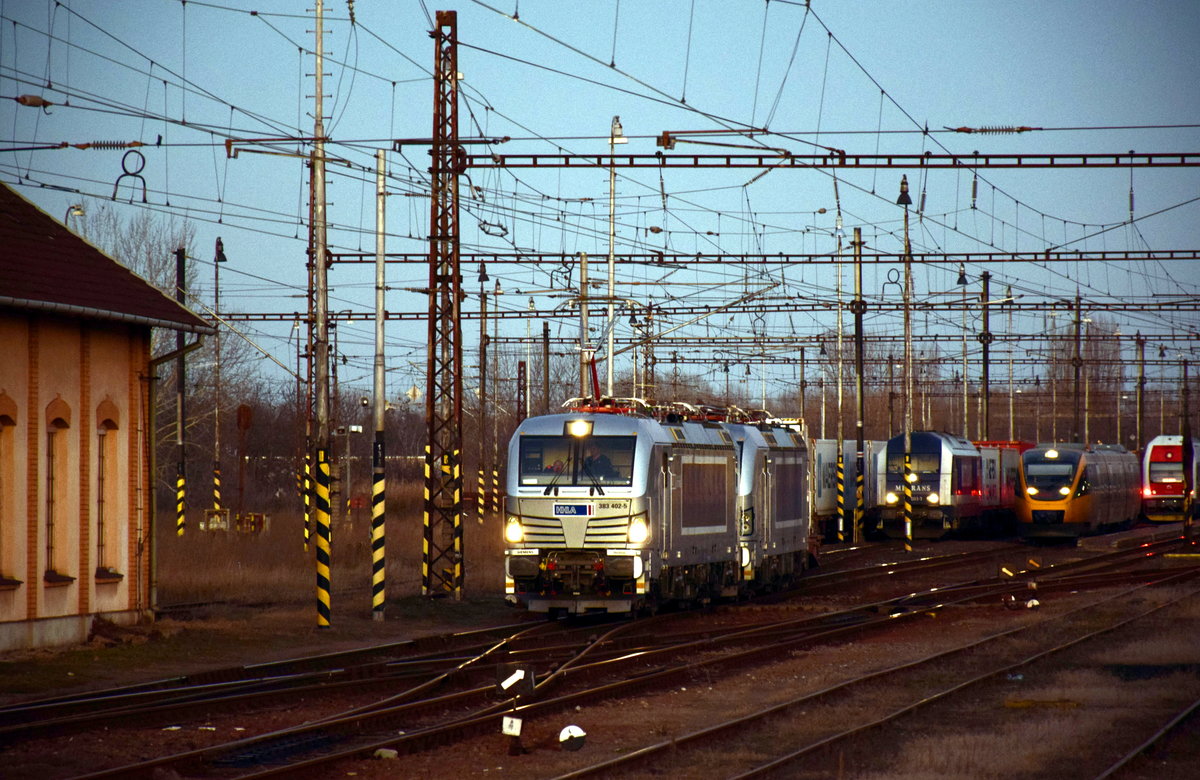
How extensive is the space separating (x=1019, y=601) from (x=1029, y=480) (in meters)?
20.8

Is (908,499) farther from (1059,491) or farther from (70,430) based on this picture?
(70,430)

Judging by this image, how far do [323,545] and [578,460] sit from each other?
4301mm

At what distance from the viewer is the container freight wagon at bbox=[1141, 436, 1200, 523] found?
5588 cm

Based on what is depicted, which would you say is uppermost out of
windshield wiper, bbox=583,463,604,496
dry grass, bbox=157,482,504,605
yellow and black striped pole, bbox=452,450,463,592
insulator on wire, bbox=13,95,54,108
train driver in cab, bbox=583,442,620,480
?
insulator on wire, bbox=13,95,54,108

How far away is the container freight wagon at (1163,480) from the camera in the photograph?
55.9m

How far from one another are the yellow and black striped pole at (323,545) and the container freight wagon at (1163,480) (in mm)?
42718

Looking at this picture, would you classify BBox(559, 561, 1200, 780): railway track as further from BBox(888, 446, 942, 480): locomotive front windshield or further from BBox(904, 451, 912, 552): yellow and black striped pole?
BBox(888, 446, 942, 480): locomotive front windshield

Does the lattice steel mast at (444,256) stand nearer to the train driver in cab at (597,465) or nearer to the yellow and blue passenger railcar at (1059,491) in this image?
the train driver in cab at (597,465)

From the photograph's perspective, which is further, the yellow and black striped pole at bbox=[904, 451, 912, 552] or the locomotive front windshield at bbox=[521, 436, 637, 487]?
the yellow and black striped pole at bbox=[904, 451, 912, 552]

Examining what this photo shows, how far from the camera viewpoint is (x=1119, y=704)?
48.6ft

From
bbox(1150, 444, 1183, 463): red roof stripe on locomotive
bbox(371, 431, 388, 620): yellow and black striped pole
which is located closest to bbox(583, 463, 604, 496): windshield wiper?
bbox(371, 431, 388, 620): yellow and black striped pole

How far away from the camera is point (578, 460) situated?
74.0ft

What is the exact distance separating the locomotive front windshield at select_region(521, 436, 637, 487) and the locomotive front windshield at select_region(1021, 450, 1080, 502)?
27.2 meters

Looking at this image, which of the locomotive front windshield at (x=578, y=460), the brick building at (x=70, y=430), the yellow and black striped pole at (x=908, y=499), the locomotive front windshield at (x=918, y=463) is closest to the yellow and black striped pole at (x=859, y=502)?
the locomotive front windshield at (x=918, y=463)
